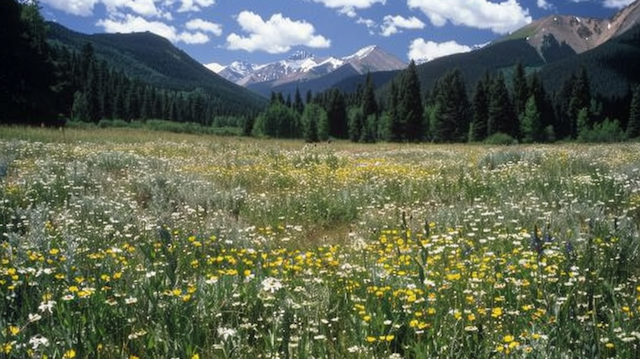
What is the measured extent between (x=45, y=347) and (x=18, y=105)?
3008cm

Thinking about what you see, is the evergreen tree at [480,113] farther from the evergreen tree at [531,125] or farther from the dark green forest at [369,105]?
the evergreen tree at [531,125]

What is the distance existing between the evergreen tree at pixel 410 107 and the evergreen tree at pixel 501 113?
9.85 metres

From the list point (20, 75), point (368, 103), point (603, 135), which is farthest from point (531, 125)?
point (20, 75)

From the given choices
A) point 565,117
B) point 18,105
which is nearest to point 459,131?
point 565,117

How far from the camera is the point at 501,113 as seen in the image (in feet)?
200

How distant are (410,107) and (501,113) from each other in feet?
40.8

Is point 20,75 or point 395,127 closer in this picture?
point 20,75

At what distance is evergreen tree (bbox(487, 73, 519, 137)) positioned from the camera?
2392 inches

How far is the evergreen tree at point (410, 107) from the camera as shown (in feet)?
210

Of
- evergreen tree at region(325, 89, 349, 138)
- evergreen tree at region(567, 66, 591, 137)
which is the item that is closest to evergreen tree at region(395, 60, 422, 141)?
evergreen tree at region(325, 89, 349, 138)

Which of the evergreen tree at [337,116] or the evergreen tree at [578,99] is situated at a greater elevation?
the evergreen tree at [578,99]

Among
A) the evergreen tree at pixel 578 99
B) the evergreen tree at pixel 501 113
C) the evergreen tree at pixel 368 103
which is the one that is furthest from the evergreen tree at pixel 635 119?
the evergreen tree at pixel 368 103

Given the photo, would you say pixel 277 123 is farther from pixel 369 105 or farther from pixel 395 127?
pixel 395 127

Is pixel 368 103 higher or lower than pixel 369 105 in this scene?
higher
